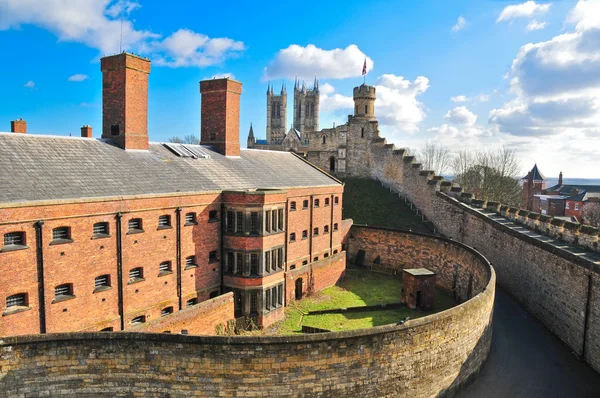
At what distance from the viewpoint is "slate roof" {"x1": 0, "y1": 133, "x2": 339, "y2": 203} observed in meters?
15.4

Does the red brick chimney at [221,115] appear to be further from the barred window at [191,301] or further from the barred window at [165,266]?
the barred window at [191,301]

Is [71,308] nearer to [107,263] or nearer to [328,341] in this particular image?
[107,263]

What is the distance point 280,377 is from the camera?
12.1 meters

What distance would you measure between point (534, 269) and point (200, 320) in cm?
1921

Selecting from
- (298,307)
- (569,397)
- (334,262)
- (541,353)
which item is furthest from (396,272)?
(569,397)

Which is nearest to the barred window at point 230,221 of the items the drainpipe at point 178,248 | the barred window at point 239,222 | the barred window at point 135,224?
the barred window at point 239,222

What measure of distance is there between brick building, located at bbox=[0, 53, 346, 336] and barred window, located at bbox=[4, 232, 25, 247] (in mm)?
38

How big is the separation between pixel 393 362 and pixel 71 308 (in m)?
12.4

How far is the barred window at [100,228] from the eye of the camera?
53.8ft

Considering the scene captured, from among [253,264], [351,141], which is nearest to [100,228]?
[253,264]

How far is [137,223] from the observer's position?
18.0 meters

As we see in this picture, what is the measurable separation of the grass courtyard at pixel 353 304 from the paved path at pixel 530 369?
493 cm

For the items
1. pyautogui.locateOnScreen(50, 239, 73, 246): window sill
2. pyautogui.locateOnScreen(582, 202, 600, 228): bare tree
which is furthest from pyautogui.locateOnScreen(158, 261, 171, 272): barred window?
pyautogui.locateOnScreen(582, 202, 600, 228): bare tree

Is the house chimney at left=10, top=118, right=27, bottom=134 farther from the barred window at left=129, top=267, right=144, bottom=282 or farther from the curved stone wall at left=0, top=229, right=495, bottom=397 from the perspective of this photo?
the curved stone wall at left=0, top=229, right=495, bottom=397
